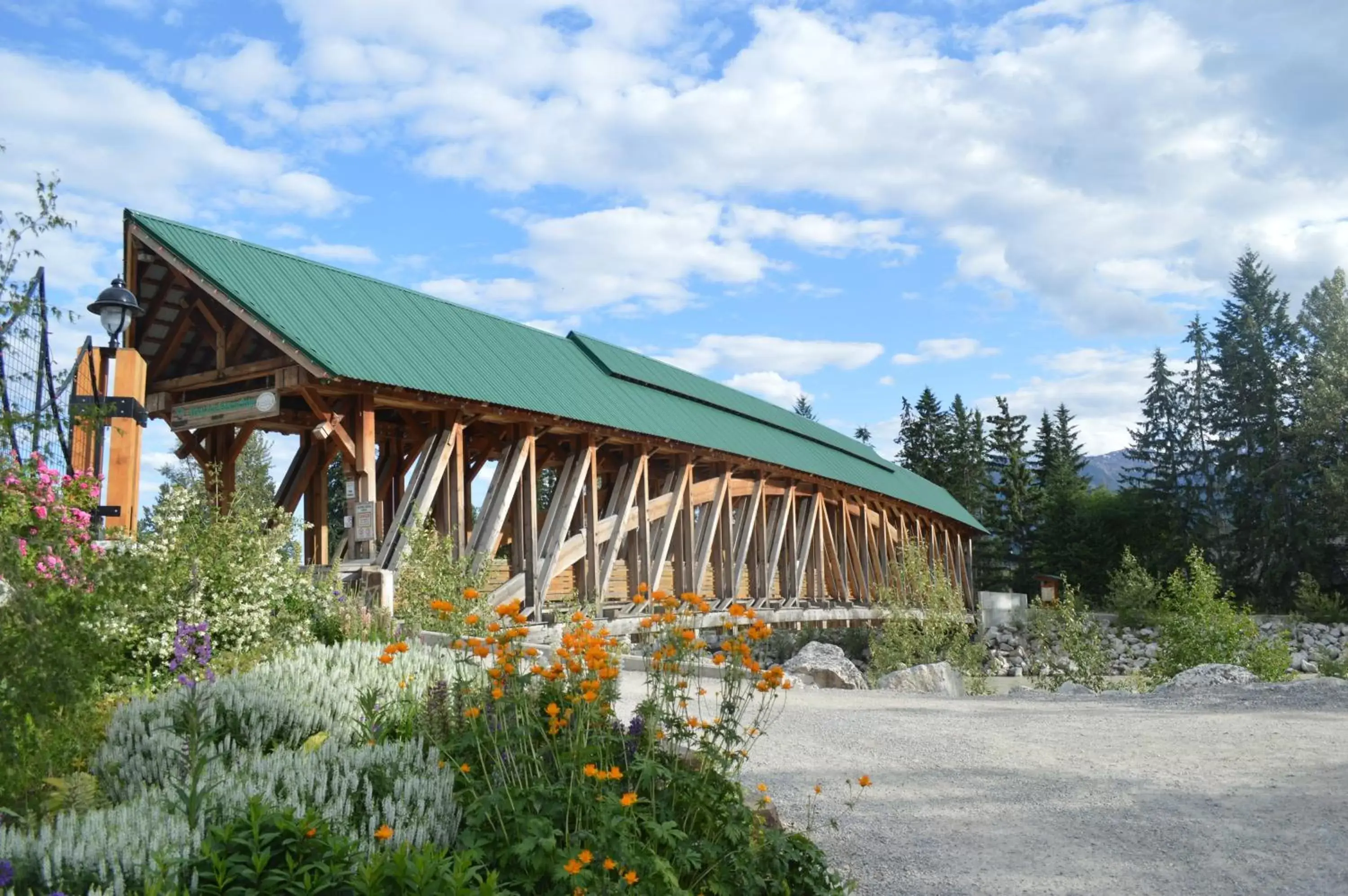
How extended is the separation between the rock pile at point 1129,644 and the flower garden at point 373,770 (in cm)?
2430

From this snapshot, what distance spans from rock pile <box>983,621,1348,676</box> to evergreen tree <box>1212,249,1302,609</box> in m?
7.42

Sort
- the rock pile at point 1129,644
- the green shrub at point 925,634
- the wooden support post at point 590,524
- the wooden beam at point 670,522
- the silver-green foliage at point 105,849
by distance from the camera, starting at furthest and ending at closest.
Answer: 1. the rock pile at point 1129,644
2. the wooden beam at point 670,522
3. the wooden support post at point 590,524
4. the green shrub at point 925,634
5. the silver-green foliage at point 105,849

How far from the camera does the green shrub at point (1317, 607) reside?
115ft

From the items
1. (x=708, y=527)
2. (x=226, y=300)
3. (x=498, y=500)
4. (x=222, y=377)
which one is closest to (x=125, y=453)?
(x=226, y=300)

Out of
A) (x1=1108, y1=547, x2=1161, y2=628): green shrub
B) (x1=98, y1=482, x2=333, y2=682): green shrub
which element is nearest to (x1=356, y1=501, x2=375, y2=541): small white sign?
(x1=98, y1=482, x2=333, y2=682): green shrub

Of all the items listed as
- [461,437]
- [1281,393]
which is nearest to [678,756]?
[461,437]

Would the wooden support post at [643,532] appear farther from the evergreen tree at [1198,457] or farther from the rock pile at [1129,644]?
the evergreen tree at [1198,457]

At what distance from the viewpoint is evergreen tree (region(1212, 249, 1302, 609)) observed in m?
42.7

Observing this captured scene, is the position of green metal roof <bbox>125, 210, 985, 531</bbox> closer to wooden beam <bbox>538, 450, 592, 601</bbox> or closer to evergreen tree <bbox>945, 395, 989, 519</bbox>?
Result: wooden beam <bbox>538, 450, 592, 601</bbox>

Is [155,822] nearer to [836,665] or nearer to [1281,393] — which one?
[836,665]

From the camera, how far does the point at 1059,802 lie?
21.8 feet

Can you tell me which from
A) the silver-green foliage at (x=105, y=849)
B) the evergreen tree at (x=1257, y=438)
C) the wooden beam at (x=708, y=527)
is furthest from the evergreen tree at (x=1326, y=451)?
the silver-green foliage at (x=105, y=849)

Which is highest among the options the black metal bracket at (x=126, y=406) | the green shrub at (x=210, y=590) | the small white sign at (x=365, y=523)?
the black metal bracket at (x=126, y=406)

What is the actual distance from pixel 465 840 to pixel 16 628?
1.92 metres
